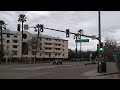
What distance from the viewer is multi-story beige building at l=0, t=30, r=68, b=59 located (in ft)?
392

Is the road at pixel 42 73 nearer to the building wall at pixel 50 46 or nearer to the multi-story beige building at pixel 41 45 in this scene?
the multi-story beige building at pixel 41 45

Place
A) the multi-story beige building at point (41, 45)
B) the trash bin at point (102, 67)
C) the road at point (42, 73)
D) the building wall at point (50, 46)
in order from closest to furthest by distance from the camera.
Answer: the road at point (42, 73) < the trash bin at point (102, 67) < the multi-story beige building at point (41, 45) < the building wall at point (50, 46)

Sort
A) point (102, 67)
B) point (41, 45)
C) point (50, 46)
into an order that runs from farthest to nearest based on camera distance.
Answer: point (50, 46)
point (41, 45)
point (102, 67)

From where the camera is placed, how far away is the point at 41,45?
12400cm

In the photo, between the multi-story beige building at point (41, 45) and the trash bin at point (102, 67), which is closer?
the trash bin at point (102, 67)

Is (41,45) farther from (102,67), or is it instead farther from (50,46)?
(102,67)

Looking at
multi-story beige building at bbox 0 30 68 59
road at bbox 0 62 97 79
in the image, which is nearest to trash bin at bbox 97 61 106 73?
road at bbox 0 62 97 79

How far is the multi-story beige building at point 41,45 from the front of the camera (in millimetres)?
119375

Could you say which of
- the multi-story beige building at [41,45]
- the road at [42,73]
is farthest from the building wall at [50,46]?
the road at [42,73]

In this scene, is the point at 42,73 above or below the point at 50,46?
below

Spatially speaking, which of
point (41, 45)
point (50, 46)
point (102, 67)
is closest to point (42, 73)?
point (102, 67)
